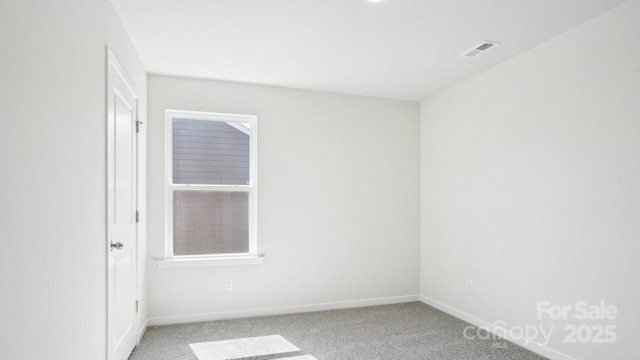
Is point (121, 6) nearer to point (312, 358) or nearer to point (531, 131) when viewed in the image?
point (312, 358)

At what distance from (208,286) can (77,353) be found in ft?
6.82

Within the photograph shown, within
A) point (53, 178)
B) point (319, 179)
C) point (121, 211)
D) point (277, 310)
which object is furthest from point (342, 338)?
point (53, 178)

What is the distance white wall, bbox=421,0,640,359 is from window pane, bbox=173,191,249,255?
220 centimetres

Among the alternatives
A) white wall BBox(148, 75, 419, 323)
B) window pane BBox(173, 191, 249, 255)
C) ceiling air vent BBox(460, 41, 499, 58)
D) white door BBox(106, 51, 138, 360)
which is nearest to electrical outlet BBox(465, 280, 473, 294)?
white wall BBox(148, 75, 419, 323)

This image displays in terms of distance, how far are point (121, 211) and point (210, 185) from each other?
4.46 ft

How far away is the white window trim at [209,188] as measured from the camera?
12.7 ft

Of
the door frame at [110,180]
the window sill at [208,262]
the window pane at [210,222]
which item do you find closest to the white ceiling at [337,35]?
the door frame at [110,180]

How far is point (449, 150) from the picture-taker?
420 cm

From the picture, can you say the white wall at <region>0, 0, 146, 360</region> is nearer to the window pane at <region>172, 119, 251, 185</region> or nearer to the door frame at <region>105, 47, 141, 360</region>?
the door frame at <region>105, 47, 141, 360</region>

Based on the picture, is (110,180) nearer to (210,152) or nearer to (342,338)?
(210,152)

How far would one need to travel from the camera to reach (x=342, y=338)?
11.2ft

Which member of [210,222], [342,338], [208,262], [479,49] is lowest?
[342,338]

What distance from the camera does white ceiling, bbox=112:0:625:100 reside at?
251 centimetres

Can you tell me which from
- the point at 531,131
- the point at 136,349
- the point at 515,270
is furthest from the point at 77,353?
the point at 531,131
